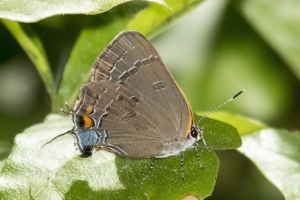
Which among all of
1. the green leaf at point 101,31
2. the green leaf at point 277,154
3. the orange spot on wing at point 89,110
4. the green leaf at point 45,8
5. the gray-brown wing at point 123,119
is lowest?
the green leaf at point 277,154

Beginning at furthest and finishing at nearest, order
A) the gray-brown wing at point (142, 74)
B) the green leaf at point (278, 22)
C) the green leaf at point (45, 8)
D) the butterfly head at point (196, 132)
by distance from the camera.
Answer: the green leaf at point (278, 22), the butterfly head at point (196, 132), the gray-brown wing at point (142, 74), the green leaf at point (45, 8)

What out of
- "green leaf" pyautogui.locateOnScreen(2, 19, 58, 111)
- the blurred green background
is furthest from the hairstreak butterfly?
the blurred green background

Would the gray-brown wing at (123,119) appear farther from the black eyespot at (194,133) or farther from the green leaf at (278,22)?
the green leaf at (278,22)

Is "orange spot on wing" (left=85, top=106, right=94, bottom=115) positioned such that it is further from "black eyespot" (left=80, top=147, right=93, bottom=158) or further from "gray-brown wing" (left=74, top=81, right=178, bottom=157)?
"black eyespot" (left=80, top=147, right=93, bottom=158)

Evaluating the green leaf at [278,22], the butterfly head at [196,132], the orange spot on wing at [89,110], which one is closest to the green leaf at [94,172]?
the butterfly head at [196,132]

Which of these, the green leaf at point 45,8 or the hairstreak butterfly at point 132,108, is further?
the hairstreak butterfly at point 132,108

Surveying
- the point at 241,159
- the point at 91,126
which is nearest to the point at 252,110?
the point at 241,159
